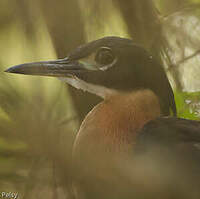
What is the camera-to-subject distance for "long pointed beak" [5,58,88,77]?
2.46 feet

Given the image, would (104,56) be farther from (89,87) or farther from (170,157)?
(170,157)

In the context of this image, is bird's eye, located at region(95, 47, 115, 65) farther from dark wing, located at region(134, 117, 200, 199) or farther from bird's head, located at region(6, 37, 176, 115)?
dark wing, located at region(134, 117, 200, 199)

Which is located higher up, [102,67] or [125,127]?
[102,67]

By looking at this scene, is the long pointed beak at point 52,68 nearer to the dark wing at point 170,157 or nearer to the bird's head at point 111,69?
the bird's head at point 111,69

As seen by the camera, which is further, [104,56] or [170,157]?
[104,56]

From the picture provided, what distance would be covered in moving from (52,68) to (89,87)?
0.07 meters

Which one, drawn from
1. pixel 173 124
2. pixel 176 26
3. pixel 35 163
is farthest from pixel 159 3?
pixel 35 163

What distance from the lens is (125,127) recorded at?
0.72 metres

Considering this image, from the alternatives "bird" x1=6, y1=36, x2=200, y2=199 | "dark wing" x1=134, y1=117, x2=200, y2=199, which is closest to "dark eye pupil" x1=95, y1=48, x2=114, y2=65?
"bird" x1=6, y1=36, x2=200, y2=199

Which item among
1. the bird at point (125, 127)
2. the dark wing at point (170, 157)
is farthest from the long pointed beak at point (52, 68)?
the dark wing at point (170, 157)

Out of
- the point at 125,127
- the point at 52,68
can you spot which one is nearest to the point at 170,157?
the point at 125,127

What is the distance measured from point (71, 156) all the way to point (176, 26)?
0.33m

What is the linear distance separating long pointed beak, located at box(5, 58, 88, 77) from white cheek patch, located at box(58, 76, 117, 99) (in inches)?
0.5

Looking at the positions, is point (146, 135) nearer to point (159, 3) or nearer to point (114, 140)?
point (114, 140)
